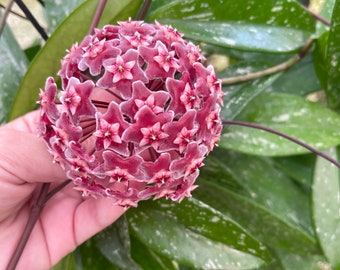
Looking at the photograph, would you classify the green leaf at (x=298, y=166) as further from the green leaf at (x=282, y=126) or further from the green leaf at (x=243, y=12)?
the green leaf at (x=243, y=12)

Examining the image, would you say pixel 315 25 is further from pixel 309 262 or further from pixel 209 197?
pixel 309 262

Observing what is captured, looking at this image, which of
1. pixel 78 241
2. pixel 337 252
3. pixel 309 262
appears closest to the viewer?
pixel 78 241

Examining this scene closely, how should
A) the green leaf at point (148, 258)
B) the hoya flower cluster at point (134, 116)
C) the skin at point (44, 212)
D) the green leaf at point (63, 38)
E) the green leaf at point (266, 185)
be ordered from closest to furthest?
the hoya flower cluster at point (134, 116), the skin at point (44, 212), the green leaf at point (63, 38), the green leaf at point (148, 258), the green leaf at point (266, 185)

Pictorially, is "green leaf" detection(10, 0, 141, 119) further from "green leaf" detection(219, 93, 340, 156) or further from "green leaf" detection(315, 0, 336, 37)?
"green leaf" detection(315, 0, 336, 37)

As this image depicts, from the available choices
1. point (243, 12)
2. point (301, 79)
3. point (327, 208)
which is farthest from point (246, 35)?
point (327, 208)

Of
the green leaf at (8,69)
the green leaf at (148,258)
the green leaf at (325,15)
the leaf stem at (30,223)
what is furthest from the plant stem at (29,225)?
the green leaf at (325,15)

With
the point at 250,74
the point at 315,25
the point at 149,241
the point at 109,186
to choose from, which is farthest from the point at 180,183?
the point at 315,25

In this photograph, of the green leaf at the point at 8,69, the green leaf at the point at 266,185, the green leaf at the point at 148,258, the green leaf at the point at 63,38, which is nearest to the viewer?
the green leaf at the point at 63,38

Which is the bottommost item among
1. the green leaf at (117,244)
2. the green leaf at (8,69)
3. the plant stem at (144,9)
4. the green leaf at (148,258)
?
the green leaf at (148,258)
